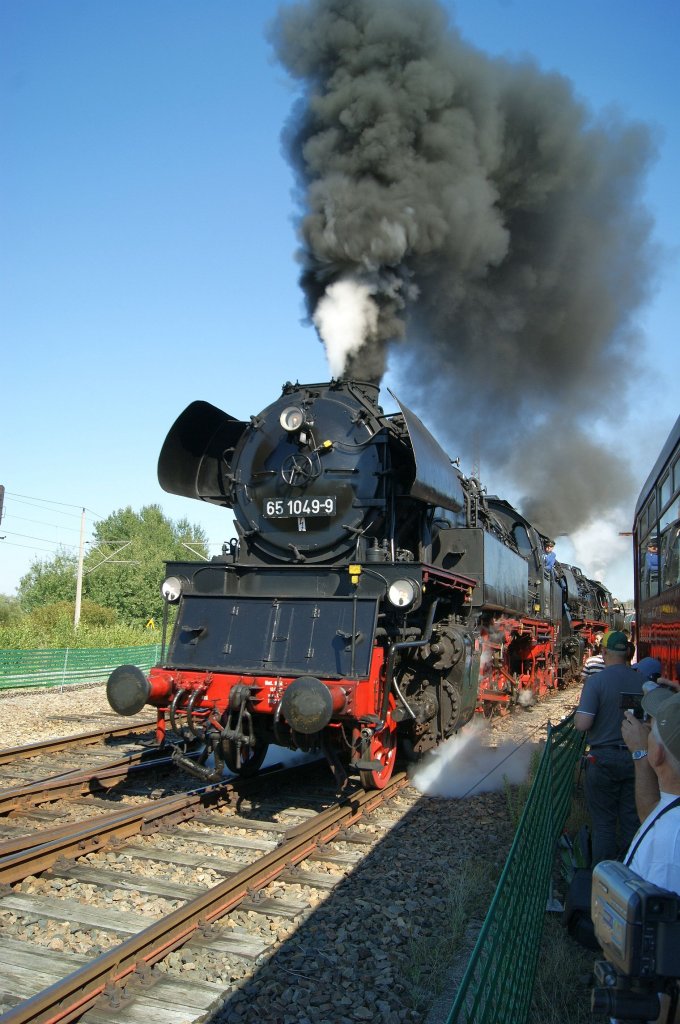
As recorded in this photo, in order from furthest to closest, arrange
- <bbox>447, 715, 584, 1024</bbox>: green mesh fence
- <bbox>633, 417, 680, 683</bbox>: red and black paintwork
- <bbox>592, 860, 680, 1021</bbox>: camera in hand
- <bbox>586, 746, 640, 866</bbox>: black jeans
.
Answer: <bbox>633, 417, 680, 683</bbox>: red and black paintwork → <bbox>586, 746, 640, 866</bbox>: black jeans → <bbox>447, 715, 584, 1024</bbox>: green mesh fence → <bbox>592, 860, 680, 1021</bbox>: camera in hand

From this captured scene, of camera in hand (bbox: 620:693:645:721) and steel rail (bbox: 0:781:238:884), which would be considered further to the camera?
steel rail (bbox: 0:781:238:884)

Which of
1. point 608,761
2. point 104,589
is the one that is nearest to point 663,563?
point 608,761

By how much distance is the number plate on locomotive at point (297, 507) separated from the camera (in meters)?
6.38

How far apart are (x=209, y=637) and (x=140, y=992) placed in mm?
3187

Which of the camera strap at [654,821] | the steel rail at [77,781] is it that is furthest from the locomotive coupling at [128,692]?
the camera strap at [654,821]

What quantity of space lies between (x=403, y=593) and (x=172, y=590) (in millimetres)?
2131

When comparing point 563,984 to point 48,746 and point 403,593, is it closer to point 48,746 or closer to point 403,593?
point 403,593

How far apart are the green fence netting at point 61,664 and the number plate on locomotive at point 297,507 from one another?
31.2 ft

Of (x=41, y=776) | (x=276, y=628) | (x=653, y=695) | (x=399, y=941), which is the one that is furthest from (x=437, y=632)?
(x=653, y=695)

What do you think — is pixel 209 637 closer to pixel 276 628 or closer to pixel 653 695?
pixel 276 628

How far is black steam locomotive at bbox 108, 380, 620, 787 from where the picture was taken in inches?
210

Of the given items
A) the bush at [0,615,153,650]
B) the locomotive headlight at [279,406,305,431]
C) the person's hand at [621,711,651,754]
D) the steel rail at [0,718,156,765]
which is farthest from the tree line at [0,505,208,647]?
the person's hand at [621,711,651,754]

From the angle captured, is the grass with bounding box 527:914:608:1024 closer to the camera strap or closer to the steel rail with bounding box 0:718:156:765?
the camera strap

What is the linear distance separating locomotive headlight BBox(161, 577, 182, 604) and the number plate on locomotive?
3.23 feet
